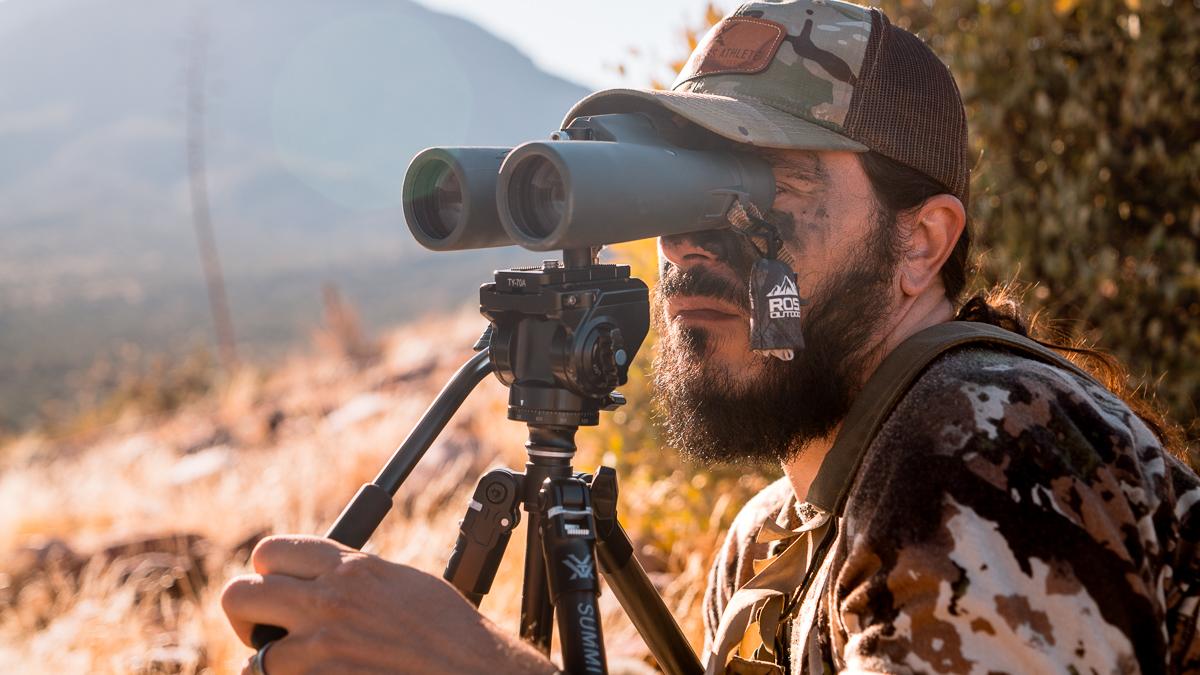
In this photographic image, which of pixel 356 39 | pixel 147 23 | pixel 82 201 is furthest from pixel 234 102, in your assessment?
pixel 356 39

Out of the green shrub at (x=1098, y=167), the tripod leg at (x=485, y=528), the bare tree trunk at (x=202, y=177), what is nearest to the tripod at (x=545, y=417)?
the tripod leg at (x=485, y=528)

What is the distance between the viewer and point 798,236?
70.2 inches

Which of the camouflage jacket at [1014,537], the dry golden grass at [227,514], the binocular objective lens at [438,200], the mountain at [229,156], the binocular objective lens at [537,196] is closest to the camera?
the camouflage jacket at [1014,537]

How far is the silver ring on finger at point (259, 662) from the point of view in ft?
4.20

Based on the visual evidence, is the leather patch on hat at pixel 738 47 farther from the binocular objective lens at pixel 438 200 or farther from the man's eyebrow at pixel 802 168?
the binocular objective lens at pixel 438 200

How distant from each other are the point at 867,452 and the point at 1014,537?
28cm

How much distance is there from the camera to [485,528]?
170 centimetres

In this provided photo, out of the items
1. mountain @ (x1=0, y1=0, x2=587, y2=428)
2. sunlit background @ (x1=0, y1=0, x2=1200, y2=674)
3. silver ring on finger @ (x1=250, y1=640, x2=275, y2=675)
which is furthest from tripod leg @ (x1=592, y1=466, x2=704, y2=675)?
mountain @ (x1=0, y1=0, x2=587, y2=428)

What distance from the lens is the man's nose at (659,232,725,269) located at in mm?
1740

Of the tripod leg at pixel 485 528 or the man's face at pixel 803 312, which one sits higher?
the man's face at pixel 803 312

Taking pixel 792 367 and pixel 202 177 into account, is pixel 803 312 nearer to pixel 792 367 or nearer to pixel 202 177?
pixel 792 367

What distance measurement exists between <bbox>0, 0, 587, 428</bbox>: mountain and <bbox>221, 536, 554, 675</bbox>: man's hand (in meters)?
14.3

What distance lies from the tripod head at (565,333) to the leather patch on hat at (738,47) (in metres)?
0.52

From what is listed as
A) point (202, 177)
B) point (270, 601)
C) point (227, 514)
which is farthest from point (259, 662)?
point (202, 177)
